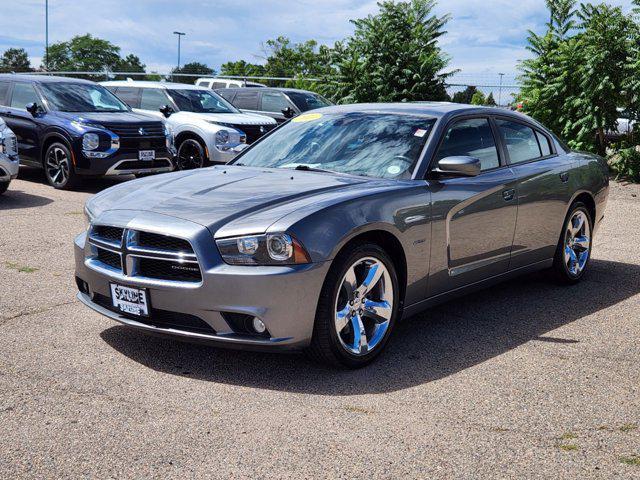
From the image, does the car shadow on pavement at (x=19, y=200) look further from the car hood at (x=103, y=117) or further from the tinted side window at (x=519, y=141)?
the tinted side window at (x=519, y=141)

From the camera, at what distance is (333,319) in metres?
4.29

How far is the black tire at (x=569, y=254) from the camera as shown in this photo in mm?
6594

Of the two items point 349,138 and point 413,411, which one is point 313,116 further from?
point 413,411

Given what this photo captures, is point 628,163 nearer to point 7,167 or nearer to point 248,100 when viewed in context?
point 248,100

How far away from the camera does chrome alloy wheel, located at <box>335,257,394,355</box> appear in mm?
4406

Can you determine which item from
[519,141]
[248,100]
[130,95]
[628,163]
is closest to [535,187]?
[519,141]

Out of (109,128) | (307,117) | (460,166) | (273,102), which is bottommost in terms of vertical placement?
(109,128)

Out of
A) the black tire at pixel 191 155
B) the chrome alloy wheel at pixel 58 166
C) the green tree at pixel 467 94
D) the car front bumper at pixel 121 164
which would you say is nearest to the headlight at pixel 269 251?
the car front bumper at pixel 121 164

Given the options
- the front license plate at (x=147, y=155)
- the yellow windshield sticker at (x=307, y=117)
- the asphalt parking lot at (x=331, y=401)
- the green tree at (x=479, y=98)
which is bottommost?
the asphalt parking lot at (x=331, y=401)

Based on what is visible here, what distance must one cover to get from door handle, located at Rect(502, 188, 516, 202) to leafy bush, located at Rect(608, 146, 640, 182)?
33.3 feet

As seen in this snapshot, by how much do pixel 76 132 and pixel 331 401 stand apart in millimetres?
8870

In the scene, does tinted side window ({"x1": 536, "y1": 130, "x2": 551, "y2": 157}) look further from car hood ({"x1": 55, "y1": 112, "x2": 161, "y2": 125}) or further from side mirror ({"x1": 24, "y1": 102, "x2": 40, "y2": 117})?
side mirror ({"x1": 24, "y1": 102, "x2": 40, "y2": 117})

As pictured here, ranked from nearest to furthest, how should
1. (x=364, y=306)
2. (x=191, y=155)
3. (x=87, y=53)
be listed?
(x=364, y=306), (x=191, y=155), (x=87, y=53)

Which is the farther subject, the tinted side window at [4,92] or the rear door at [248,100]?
the rear door at [248,100]
